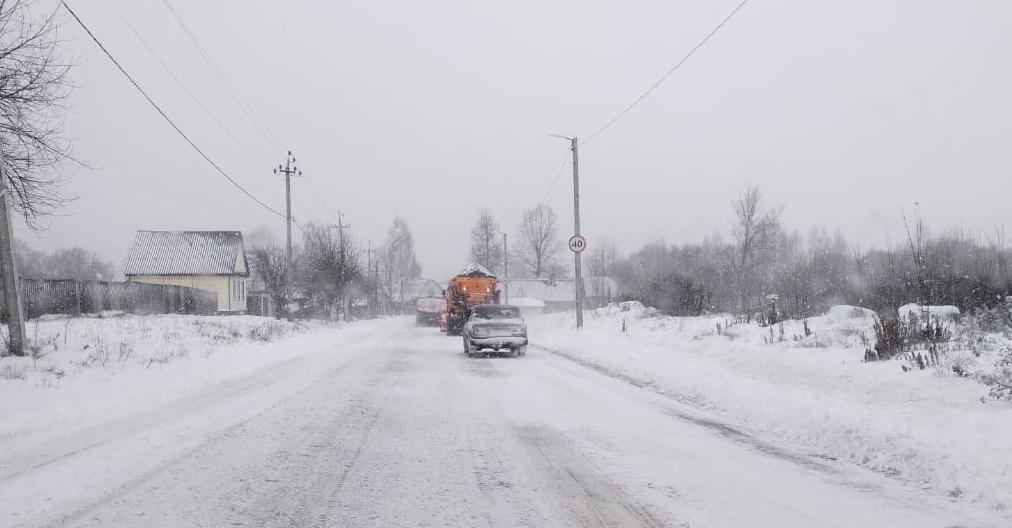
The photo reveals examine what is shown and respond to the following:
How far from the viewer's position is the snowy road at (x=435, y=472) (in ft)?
15.7

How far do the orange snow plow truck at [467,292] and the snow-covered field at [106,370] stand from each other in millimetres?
13047

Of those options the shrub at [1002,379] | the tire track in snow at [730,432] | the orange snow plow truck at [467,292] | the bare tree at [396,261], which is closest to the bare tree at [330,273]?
the orange snow plow truck at [467,292]

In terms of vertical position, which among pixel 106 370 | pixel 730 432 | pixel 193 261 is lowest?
pixel 730 432

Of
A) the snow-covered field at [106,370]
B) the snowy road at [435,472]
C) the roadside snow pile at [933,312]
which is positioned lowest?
the snowy road at [435,472]

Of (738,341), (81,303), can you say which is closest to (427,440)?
(738,341)

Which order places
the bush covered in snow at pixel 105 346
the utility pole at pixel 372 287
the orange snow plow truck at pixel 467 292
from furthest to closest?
the utility pole at pixel 372 287 → the orange snow plow truck at pixel 467 292 → the bush covered in snow at pixel 105 346

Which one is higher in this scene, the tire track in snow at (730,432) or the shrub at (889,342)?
the shrub at (889,342)

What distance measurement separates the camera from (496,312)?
21.4 m

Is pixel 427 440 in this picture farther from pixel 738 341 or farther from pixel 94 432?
pixel 738 341

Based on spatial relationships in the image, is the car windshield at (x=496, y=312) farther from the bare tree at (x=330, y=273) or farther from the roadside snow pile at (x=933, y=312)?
the bare tree at (x=330, y=273)

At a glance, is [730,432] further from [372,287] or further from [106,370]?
[372,287]

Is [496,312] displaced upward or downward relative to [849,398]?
upward

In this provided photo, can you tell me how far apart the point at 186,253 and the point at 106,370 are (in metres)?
46.9

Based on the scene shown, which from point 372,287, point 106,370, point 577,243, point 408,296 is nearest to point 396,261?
point 408,296
